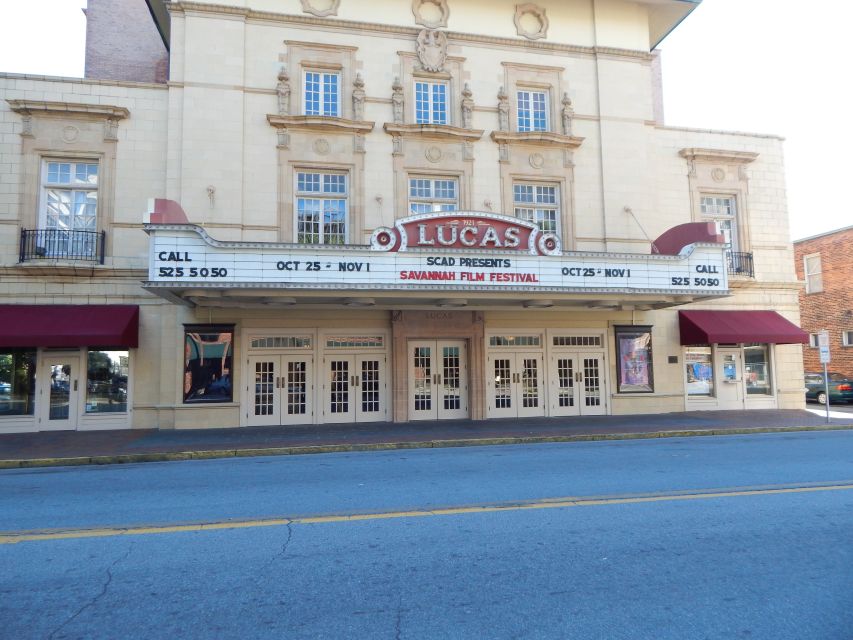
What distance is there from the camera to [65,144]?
15.7 metres

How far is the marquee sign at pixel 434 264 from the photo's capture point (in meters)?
13.5

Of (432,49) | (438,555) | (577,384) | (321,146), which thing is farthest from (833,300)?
(438,555)

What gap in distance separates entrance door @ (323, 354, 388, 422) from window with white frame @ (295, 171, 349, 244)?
3.49m

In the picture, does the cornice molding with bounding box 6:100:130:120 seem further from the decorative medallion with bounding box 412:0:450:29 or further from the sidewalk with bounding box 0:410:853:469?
the decorative medallion with bounding box 412:0:450:29

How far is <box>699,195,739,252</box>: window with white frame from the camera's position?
19594 mm

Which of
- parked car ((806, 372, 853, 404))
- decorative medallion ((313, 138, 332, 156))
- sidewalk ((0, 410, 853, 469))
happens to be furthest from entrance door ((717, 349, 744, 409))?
decorative medallion ((313, 138, 332, 156))

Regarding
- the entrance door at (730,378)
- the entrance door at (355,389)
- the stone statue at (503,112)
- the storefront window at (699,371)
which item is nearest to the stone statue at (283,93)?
the stone statue at (503,112)

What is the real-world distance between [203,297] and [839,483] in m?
13.1

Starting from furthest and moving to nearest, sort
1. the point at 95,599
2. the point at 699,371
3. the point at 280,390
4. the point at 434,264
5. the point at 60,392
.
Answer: the point at 699,371, the point at 280,390, the point at 60,392, the point at 434,264, the point at 95,599

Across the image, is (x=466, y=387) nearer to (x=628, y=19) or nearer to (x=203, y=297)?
(x=203, y=297)

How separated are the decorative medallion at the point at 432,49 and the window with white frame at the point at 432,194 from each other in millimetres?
3358

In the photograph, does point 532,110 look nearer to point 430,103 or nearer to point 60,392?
point 430,103

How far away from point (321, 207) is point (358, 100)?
130 inches

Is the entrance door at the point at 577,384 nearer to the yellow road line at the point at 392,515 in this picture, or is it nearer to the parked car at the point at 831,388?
the yellow road line at the point at 392,515
